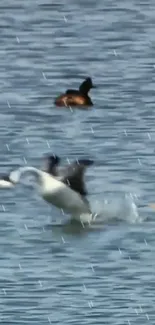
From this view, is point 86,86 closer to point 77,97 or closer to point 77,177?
point 77,97

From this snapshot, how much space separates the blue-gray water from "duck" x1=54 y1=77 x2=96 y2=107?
0.45 feet

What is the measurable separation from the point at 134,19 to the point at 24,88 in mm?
7453

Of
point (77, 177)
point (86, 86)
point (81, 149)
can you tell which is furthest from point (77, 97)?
point (77, 177)

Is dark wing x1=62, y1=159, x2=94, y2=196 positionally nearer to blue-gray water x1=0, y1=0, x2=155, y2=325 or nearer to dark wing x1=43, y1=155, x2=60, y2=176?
dark wing x1=43, y1=155, x2=60, y2=176

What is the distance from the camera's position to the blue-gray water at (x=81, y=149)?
517 inches

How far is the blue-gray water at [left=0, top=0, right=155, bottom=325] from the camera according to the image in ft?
43.1

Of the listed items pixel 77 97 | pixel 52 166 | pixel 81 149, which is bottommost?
pixel 77 97

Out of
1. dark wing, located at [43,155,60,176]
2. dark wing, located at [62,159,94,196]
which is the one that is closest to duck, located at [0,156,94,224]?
dark wing, located at [62,159,94,196]

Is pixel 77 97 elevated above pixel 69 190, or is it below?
below

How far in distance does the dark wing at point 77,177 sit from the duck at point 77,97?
6312mm

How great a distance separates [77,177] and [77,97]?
6850 mm

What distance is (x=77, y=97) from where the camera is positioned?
23.3 meters

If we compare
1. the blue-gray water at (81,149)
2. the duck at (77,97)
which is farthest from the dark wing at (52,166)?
the duck at (77,97)

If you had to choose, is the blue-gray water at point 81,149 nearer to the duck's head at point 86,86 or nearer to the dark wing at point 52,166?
the duck's head at point 86,86
